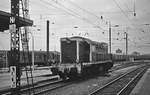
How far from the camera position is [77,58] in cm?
1981

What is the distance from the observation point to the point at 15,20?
8891 mm

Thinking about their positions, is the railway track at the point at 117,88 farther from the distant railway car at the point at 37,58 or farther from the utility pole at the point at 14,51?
the distant railway car at the point at 37,58

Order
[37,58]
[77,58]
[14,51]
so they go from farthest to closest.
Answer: [37,58]
[77,58]
[14,51]

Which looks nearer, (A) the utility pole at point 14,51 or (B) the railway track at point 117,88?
(A) the utility pole at point 14,51

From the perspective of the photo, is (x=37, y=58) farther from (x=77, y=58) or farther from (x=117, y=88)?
(x=117, y=88)

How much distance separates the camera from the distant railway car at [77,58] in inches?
727

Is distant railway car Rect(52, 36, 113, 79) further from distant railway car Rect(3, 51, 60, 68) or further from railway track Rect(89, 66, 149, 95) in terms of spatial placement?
distant railway car Rect(3, 51, 60, 68)

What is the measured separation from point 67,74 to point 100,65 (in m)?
6.57

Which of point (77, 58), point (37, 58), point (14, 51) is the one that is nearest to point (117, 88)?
point (77, 58)

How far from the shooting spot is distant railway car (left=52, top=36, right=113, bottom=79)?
60.5ft

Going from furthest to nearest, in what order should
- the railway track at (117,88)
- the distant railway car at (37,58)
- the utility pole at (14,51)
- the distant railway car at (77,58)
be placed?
the distant railway car at (37,58)
the distant railway car at (77,58)
the railway track at (117,88)
the utility pole at (14,51)

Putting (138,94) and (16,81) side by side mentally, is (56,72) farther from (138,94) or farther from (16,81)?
(16,81)

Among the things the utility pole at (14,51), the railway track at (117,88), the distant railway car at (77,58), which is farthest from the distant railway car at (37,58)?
the utility pole at (14,51)

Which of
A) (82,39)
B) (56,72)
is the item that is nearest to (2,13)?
(56,72)
